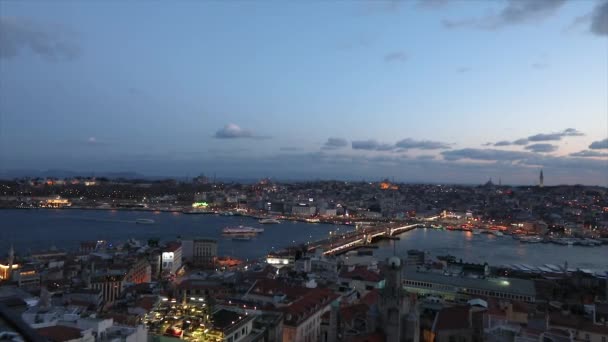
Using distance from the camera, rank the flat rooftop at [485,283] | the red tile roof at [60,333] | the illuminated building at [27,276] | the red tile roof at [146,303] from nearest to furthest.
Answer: the red tile roof at [60,333] → the red tile roof at [146,303] → the flat rooftop at [485,283] → the illuminated building at [27,276]

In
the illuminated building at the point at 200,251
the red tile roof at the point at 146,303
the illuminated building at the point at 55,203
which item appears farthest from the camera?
the illuminated building at the point at 55,203

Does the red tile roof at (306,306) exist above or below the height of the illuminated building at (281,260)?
above

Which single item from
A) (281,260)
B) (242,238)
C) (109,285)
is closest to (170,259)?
(281,260)

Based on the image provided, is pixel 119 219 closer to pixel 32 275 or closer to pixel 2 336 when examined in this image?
pixel 32 275

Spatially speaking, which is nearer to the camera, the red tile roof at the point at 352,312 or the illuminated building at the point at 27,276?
the red tile roof at the point at 352,312

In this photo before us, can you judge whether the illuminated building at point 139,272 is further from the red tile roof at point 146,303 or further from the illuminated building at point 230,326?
the illuminated building at point 230,326

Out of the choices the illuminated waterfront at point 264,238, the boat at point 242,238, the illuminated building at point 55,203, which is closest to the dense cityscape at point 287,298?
the illuminated waterfront at point 264,238

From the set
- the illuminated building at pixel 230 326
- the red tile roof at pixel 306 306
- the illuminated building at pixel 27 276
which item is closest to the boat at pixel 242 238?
the illuminated building at pixel 27 276

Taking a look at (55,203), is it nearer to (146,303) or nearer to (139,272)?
(139,272)

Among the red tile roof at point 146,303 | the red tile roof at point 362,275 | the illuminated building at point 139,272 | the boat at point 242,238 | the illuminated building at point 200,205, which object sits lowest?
the boat at point 242,238
